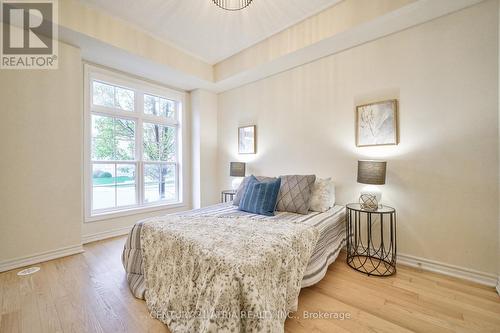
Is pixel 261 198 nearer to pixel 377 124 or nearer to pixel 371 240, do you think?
pixel 371 240

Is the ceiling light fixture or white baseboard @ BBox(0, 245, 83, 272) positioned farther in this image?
the ceiling light fixture

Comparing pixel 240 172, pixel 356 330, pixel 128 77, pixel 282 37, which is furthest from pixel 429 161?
pixel 128 77

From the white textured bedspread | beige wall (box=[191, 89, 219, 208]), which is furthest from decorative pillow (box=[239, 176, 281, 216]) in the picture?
beige wall (box=[191, 89, 219, 208])

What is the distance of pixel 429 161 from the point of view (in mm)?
2207

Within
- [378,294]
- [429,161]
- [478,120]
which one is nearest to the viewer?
[378,294]

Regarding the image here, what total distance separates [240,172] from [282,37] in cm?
218

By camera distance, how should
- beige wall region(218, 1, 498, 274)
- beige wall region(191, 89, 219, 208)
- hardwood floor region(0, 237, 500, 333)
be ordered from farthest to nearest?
beige wall region(191, 89, 219, 208) → beige wall region(218, 1, 498, 274) → hardwood floor region(0, 237, 500, 333)

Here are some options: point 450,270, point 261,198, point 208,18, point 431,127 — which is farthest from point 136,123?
point 450,270

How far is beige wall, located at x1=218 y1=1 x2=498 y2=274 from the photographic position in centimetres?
196

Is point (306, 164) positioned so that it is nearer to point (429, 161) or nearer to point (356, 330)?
point (429, 161)

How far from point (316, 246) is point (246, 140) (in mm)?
2441

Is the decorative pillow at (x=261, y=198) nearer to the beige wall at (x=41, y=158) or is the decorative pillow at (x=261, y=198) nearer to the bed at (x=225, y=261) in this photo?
the bed at (x=225, y=261)

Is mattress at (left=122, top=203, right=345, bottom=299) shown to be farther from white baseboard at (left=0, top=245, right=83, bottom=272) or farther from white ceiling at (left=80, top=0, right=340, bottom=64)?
white ceiling at (left=80, top=0, right=340, bottom=64)

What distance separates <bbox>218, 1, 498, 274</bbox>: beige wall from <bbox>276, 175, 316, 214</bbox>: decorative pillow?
0.52 metres
